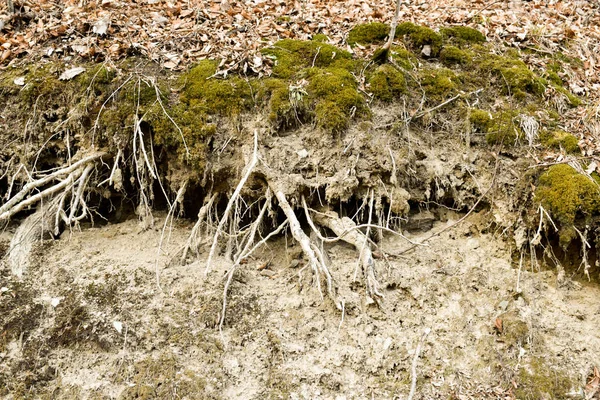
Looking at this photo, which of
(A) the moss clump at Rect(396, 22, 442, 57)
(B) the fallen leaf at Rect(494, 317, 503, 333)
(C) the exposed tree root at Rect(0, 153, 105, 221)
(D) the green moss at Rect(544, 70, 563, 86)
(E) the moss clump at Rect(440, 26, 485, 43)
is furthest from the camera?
(E) the moss clump at Rect(440, 26, 485, 43)

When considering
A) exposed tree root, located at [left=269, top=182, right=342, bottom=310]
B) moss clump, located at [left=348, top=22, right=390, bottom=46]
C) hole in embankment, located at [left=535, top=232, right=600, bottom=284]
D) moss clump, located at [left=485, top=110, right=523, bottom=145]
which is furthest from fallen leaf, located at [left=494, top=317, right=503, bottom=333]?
moss clump, located at [left=348, top=22, right=390, bottom=46]

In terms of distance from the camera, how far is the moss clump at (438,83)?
462cm

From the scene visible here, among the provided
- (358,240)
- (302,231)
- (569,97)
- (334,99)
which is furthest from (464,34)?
(302,231)

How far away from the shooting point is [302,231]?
153 inches

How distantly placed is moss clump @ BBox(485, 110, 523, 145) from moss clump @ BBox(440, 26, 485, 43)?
133 centimetres

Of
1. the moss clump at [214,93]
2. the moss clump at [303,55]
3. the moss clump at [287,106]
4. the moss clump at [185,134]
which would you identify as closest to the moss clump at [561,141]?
the moss clump at [303,55]

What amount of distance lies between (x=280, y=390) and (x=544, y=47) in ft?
15.2

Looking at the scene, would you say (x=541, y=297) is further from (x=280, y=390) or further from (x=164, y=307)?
(x=164, y=307)

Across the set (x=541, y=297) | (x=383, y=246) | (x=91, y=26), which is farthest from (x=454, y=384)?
(x=91, y=26)

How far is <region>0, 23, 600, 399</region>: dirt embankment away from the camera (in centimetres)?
337

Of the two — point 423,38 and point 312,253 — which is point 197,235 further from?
point 423,38

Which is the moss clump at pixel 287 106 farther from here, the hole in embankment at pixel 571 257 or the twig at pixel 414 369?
the hole in embankment at pixel 571 257

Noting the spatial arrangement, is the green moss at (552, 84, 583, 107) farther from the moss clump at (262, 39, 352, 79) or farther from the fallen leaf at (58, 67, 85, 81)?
the fallen leaf at (58, 67, 85, 81)

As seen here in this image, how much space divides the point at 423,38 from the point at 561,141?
1.79m
